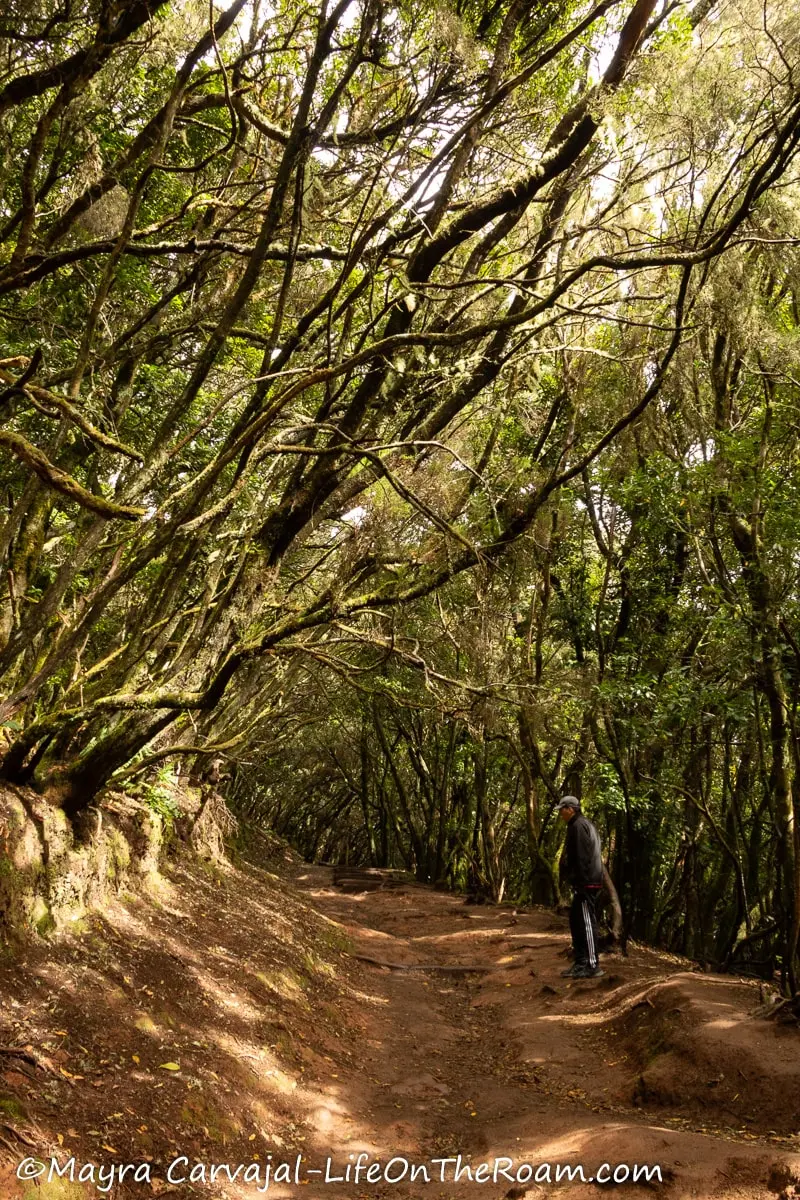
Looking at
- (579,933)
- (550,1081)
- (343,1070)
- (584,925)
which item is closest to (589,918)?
(584,925)

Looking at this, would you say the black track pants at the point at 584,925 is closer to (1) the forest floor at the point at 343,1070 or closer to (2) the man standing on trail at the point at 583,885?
(2) the man standing on trail at the point at 583,885

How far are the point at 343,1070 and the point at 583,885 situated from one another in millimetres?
3650

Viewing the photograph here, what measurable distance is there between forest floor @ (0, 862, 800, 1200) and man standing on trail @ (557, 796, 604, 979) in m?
0.27

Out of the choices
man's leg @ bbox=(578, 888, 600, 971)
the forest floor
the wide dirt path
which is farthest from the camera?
man's leg @ bbox=(578, 888, 600, 971)

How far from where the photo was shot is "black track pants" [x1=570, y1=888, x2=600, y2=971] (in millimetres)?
8820

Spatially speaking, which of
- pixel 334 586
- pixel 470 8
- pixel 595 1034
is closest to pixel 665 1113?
pixel 595 1034

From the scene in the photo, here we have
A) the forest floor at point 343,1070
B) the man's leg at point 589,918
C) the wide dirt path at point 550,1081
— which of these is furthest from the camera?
the man's leg at point 589,918

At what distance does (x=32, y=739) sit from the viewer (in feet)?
17.8

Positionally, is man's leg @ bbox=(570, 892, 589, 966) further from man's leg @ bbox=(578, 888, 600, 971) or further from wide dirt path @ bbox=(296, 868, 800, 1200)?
wide dirt path @ bbox=(296, 868, 800, 1200)

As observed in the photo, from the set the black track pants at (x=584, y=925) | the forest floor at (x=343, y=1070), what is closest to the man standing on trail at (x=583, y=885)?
the black track pants at (x=584, y=925)

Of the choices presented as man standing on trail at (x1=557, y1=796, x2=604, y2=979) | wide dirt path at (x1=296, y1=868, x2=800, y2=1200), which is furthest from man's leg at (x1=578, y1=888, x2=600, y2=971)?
wide dirt path at (x1=296, y1=868, x2=800, y2=1200)

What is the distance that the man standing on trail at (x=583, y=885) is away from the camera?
8.84 metres

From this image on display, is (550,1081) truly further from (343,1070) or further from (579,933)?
(579,933)

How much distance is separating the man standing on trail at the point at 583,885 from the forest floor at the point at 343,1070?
27 centimetres
